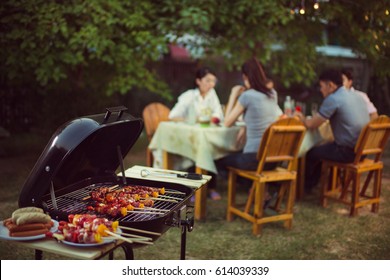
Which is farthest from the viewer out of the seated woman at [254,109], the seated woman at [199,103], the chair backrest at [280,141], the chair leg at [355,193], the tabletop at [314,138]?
the seated woman at [199,103]

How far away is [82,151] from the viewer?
2.11 m

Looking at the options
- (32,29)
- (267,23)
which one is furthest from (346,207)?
(32,29)

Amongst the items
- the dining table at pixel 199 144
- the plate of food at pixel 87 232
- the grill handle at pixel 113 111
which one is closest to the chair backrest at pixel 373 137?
the dining table at pixel 199 144

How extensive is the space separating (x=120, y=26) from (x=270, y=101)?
287 centimetres

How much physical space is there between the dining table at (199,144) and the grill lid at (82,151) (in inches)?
67.2

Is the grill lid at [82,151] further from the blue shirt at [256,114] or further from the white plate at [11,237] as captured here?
the blue shirt at [256,114]

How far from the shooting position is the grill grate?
2025 millimetres

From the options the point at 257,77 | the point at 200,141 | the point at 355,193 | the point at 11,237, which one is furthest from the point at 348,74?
the point at 11,237

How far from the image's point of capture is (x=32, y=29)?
5.46m

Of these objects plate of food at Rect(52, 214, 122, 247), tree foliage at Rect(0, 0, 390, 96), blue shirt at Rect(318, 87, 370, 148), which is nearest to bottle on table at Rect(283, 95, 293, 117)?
blue shirt at Rect(318, 87, 370, 148)

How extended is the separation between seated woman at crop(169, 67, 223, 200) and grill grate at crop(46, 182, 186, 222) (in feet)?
8.01

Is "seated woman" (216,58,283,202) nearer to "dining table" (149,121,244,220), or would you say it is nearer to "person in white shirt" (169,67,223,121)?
"dining table" (149,121,244,220)

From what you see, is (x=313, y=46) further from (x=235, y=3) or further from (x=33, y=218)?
(x=33, y=218)

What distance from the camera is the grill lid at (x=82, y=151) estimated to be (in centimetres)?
177
